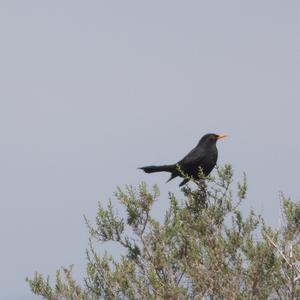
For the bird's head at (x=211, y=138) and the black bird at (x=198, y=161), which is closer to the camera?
the black bird at (x=198, y=161)

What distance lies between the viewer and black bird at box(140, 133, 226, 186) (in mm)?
11914

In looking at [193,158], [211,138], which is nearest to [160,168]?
[193,158]

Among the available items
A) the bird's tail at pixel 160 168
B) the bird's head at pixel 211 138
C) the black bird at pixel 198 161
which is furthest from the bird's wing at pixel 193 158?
the bird's head at pixel 211 138

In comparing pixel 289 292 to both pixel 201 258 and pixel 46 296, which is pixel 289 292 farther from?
pixel 46 296

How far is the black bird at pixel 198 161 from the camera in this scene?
11.9 m

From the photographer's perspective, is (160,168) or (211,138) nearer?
(160,168)

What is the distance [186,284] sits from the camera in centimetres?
881

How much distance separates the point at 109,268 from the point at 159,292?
1402 millimetres

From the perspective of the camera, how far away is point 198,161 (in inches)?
474

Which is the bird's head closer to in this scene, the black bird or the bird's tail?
the black bird

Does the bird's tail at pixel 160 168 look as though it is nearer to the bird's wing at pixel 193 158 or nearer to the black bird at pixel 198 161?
the black bird at pixel 198 161

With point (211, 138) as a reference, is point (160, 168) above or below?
below

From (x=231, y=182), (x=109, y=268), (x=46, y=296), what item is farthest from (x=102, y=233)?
(x=231, y=182)

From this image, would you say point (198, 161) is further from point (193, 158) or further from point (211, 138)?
point (211, 138)
